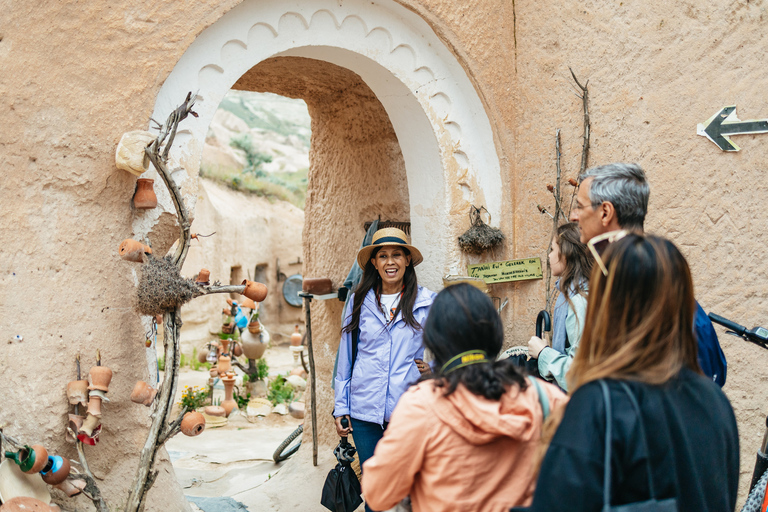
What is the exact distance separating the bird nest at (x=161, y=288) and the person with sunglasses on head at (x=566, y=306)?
140cm

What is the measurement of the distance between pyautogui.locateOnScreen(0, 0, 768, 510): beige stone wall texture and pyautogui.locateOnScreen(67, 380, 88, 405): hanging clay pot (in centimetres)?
7

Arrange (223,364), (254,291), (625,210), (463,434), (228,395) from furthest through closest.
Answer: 1. (223,364)
2. (228,395)
3. (254,291)
4. (625,210)
5. (463,434)

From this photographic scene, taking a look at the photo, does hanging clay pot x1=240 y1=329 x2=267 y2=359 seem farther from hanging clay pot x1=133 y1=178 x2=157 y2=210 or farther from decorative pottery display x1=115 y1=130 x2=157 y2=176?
decorative pottery display x1=115 y1=130 x2=157 y2=176

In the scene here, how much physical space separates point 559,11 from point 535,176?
3.00 feet

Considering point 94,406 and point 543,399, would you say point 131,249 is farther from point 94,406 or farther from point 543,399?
point 543,399

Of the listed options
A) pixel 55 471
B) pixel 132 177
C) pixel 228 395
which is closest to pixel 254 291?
pixel 132 177

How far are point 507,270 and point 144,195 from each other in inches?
79.8

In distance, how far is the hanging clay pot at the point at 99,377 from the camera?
2.50 meters

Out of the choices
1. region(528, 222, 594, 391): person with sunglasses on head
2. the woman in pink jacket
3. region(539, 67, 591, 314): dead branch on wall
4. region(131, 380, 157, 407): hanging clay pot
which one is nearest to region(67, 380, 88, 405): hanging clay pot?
region(131, 380, 157, 407): hanging clay pot

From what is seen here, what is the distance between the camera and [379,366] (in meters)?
2.88

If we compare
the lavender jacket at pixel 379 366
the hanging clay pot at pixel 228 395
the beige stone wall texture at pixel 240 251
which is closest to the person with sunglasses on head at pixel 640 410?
the lavender jacket at pixel 379 366

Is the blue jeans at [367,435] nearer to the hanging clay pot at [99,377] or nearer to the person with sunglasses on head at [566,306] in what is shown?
the person with sunglasses on head at [566,306]

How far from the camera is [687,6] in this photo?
2855 mm

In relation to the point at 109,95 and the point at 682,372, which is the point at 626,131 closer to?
the point at 682,372
